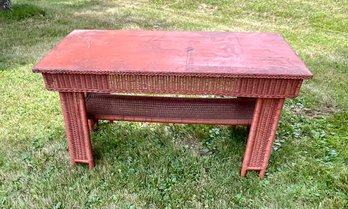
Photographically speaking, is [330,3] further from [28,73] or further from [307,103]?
[28,73]

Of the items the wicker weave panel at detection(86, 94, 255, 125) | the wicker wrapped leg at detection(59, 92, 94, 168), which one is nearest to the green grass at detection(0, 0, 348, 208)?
the wicker wrapped leg at detection(59, 92, 94, 168)

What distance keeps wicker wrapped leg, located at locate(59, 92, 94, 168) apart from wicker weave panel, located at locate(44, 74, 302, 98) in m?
0.16

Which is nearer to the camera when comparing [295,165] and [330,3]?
[295,165]

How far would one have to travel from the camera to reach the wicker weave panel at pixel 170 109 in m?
2.23

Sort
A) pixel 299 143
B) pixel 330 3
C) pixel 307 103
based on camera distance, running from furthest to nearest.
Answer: pixel 330 3 < pixel 307 103 < pixel 299 143

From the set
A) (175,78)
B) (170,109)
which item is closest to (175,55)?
(175,78)

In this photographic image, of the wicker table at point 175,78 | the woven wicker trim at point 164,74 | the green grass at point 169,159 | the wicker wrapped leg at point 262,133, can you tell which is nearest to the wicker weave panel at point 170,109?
the wicker table at point 175,78

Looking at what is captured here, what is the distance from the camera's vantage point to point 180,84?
71.8 inches

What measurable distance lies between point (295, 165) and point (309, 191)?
262 mm

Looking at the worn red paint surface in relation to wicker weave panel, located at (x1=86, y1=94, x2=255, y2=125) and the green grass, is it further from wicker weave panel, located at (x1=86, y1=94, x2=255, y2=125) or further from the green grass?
the green grass

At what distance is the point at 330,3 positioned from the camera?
728 cm

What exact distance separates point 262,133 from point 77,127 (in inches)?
46.7

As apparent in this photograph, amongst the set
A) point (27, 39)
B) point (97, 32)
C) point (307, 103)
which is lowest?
point (27, 39)

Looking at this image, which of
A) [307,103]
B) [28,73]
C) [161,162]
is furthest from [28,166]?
[307,103]
